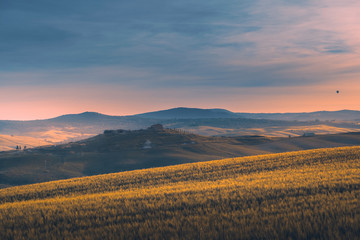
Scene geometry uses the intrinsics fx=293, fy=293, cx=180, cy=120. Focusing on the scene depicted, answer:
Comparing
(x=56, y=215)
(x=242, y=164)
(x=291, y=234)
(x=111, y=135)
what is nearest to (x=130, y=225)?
(x=56, y=215)

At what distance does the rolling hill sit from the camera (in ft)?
312

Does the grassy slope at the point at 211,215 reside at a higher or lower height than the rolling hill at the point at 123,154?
higher

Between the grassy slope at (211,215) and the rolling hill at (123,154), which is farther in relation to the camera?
the rolling hill at (123,154)

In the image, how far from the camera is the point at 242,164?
40.3 meters

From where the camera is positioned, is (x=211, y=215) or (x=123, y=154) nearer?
(x=211, y=215)

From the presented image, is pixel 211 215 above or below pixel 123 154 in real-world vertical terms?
above

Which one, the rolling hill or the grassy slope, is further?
the rolling hill

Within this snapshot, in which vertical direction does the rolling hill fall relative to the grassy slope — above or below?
below

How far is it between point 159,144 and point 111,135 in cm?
4226

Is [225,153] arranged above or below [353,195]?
below

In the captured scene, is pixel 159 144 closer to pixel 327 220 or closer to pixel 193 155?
pixel 193 155

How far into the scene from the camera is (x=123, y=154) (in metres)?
123

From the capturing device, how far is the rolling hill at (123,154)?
312 ft

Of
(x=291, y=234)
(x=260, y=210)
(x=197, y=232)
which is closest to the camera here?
(x=291, y=234)
